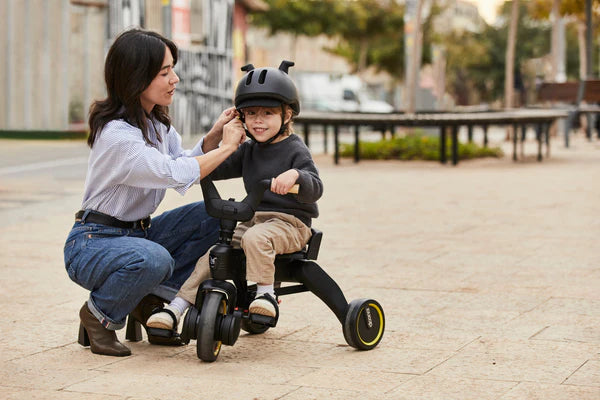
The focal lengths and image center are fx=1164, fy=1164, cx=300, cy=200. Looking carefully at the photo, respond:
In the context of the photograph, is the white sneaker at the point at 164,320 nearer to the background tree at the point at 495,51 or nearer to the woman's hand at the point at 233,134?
the woman's hand at the point at 233,134

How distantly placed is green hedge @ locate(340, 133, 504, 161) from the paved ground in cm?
564

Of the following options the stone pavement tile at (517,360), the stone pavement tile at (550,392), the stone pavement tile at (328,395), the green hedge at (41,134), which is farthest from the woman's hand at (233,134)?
the green hedge at (41,134)

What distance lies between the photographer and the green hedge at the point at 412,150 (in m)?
16.3

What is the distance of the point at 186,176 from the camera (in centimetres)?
451

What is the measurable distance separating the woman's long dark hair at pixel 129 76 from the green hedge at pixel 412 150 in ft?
38.4

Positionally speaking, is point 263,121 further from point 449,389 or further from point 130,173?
point 449,389

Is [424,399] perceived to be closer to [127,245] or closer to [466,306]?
[127,245]

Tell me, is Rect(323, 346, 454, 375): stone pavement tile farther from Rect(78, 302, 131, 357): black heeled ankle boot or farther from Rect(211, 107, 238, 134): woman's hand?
Answer: Rect(211, 107, 238, 134): woman's hand

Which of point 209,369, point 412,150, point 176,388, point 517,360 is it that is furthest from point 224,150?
point 412,150

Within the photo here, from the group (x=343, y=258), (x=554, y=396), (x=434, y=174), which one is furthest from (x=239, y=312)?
(x=434, y=174)

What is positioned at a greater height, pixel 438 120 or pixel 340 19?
pixel 340 19

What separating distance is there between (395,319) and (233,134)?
132 centimetres

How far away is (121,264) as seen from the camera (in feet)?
14.9

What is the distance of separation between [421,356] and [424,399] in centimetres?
69
